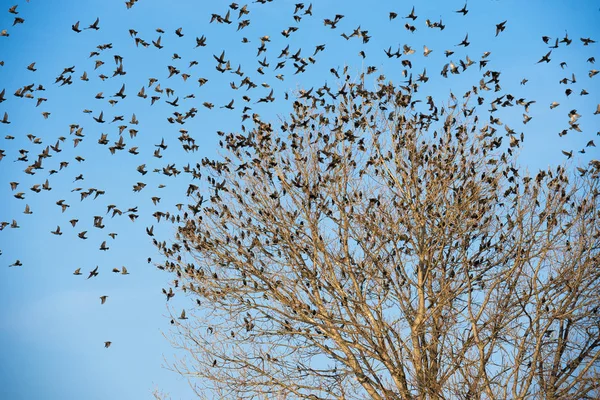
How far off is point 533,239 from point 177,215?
8.36 meters

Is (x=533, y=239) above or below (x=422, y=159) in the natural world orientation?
below

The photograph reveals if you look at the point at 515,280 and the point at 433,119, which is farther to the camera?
the point at 433,119

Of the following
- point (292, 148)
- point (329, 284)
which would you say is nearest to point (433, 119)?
point (292, 148)

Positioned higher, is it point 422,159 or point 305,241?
point 422,159

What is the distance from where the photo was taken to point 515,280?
→ 14.2m

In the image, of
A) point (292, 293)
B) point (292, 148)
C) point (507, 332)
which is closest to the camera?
point (507, 332)

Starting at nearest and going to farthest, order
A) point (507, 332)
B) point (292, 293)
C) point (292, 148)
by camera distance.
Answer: point (507, 332), point (292, 293), point (292, 148)

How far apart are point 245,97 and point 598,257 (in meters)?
9.15

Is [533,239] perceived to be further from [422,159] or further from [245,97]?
[245,97]

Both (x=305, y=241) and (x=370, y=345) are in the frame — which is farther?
(x=305, y=241)

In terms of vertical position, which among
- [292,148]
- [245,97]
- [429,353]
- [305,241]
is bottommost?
[429,353]

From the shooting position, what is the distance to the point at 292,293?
14602 mm

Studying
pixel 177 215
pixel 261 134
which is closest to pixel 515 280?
pixel 261 134

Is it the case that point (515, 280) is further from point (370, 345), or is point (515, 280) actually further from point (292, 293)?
point (292, 293)
